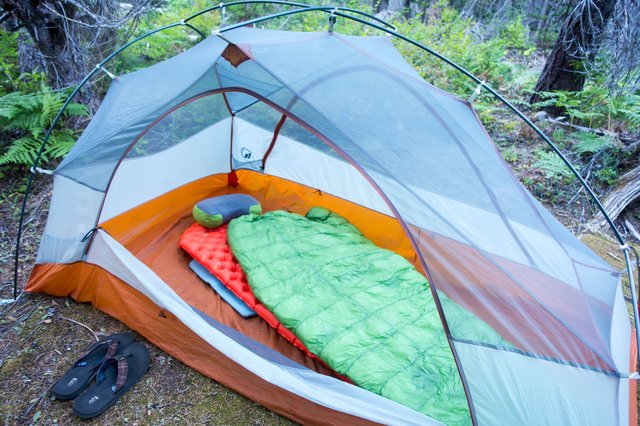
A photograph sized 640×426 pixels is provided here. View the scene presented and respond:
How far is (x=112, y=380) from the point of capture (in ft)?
5.90

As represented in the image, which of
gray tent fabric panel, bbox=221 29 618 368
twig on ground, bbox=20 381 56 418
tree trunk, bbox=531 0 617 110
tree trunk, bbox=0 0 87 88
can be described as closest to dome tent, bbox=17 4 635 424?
gray tent fabric panel, bbox=221 29 618 368

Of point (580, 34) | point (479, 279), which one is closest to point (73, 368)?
point (479, 279)

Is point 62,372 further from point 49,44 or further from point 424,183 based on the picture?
point 49,44

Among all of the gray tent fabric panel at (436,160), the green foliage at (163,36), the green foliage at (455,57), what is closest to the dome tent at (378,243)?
the gray tent fabric panel at (436,160)

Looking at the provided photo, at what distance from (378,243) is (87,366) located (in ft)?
5.71

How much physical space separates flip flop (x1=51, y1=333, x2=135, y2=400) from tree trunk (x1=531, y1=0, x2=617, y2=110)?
13.4 feet

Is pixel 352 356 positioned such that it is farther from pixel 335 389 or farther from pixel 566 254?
pixel 566 254

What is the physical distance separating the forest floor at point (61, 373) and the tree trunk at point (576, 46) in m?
3.87

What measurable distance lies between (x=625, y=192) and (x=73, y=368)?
386cm

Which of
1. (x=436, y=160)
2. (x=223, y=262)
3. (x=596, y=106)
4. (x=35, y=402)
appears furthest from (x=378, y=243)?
(x=596, y=106)

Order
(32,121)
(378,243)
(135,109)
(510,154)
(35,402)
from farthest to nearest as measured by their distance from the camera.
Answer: (510,154)
(32,121)
(378,243)
(135,109)
(35,402)

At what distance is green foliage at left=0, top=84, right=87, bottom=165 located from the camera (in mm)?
2906

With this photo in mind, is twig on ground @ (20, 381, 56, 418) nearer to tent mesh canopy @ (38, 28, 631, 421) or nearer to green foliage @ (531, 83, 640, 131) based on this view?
tent mesh canopy @ (38, 28, 631, 421)

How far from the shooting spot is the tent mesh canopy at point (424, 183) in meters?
1.31
